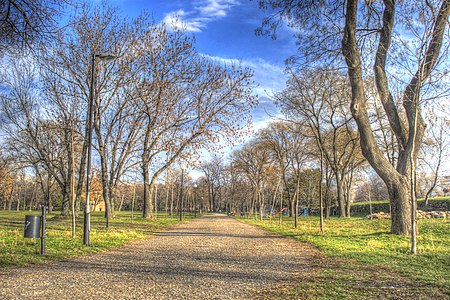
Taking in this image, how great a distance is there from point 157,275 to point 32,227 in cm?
365

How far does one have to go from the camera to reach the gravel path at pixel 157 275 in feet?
16.0

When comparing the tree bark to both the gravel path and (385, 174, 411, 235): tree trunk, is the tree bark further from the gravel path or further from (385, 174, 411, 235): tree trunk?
the gravel path

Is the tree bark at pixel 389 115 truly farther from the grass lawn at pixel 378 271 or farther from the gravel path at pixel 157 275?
the gravel path at pixel 157 275

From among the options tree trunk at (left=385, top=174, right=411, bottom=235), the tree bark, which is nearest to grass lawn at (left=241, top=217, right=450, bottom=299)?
tree trunk at (left=385, top=174, right=411, bottom=235)

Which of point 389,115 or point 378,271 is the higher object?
point 389,115

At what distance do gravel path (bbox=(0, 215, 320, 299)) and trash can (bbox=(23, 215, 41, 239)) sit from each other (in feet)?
3.57

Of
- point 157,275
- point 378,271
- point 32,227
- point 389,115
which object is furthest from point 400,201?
point 32,227

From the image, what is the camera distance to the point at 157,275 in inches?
244

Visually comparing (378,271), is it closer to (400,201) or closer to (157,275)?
(157,275)

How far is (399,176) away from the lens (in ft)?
42.4

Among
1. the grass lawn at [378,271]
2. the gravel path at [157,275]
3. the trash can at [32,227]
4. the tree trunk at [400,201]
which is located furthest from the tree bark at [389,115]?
the trash can at [32,227]

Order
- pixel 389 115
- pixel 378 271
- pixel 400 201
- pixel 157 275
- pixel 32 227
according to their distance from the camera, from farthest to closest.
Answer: pixel 389 115
pixel 400 201
pixel 32 227
pixel 378 271
pixel 157 275

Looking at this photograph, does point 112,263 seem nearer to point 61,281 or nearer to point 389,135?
point 61,281

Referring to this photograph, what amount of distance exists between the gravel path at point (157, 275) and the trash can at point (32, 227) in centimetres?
109
